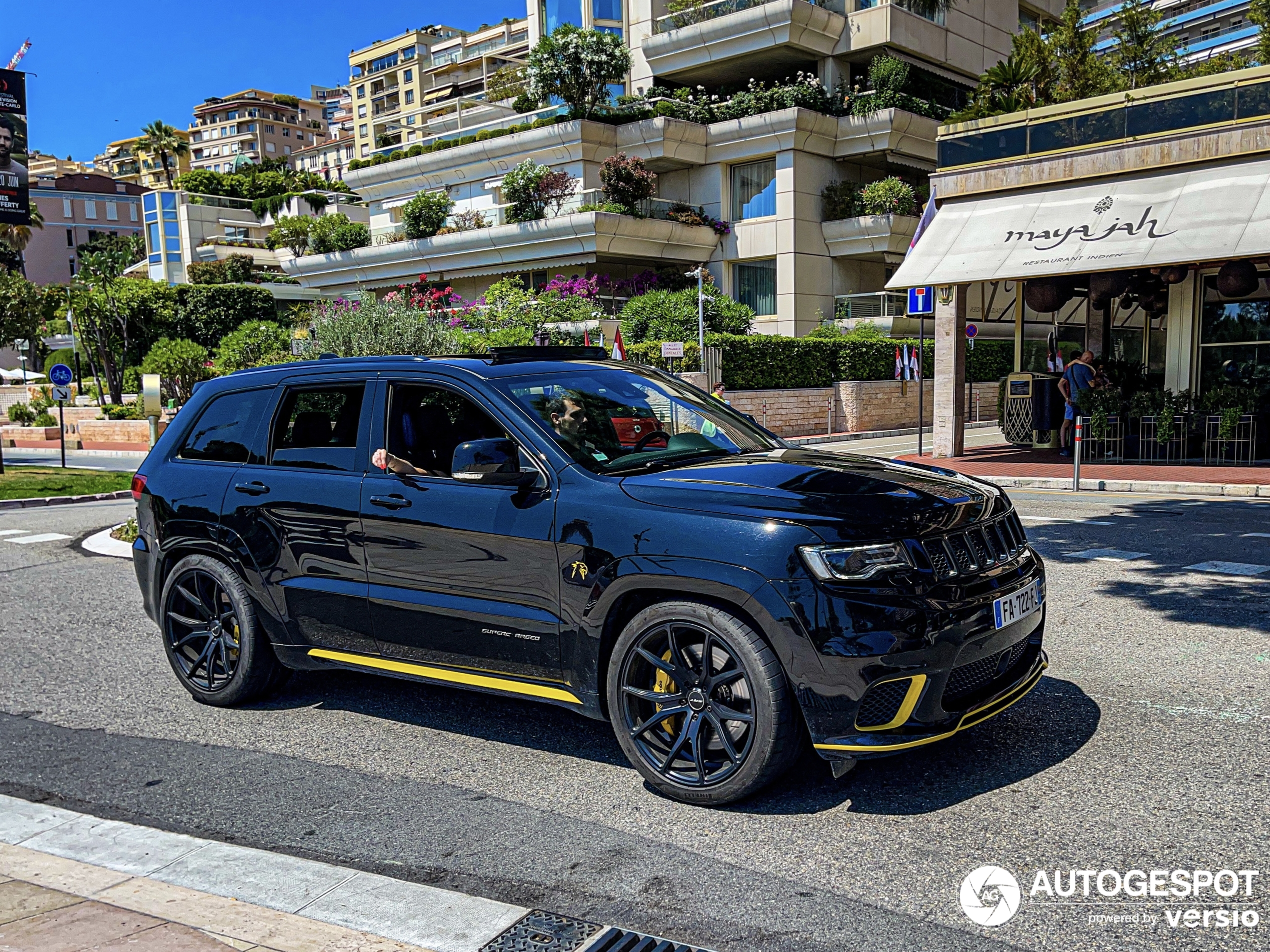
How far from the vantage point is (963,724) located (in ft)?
13.2

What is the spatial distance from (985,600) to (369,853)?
249cm

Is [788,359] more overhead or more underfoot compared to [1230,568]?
more overhead

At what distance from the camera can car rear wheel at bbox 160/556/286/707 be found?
18.3 feet

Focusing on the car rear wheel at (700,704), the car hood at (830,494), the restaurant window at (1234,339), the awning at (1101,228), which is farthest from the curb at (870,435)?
the car rear wheel at (700,704)

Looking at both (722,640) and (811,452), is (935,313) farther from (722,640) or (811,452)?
(722,640)

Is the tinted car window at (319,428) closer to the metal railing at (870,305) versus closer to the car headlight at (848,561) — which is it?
the car headlight at (848,561)

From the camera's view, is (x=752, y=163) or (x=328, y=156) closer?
(x=752, y=163)

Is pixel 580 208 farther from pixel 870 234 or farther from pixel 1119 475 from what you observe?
pixel 1119 475

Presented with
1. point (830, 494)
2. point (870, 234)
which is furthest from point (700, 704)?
point (870, 234)

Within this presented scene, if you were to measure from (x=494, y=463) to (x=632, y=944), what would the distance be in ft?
6.97

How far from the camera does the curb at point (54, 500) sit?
17422 millimetres

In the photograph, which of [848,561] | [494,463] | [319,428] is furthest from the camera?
[319,428]

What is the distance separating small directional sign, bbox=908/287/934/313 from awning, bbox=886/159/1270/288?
0.97 m

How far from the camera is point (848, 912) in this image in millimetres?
3281
